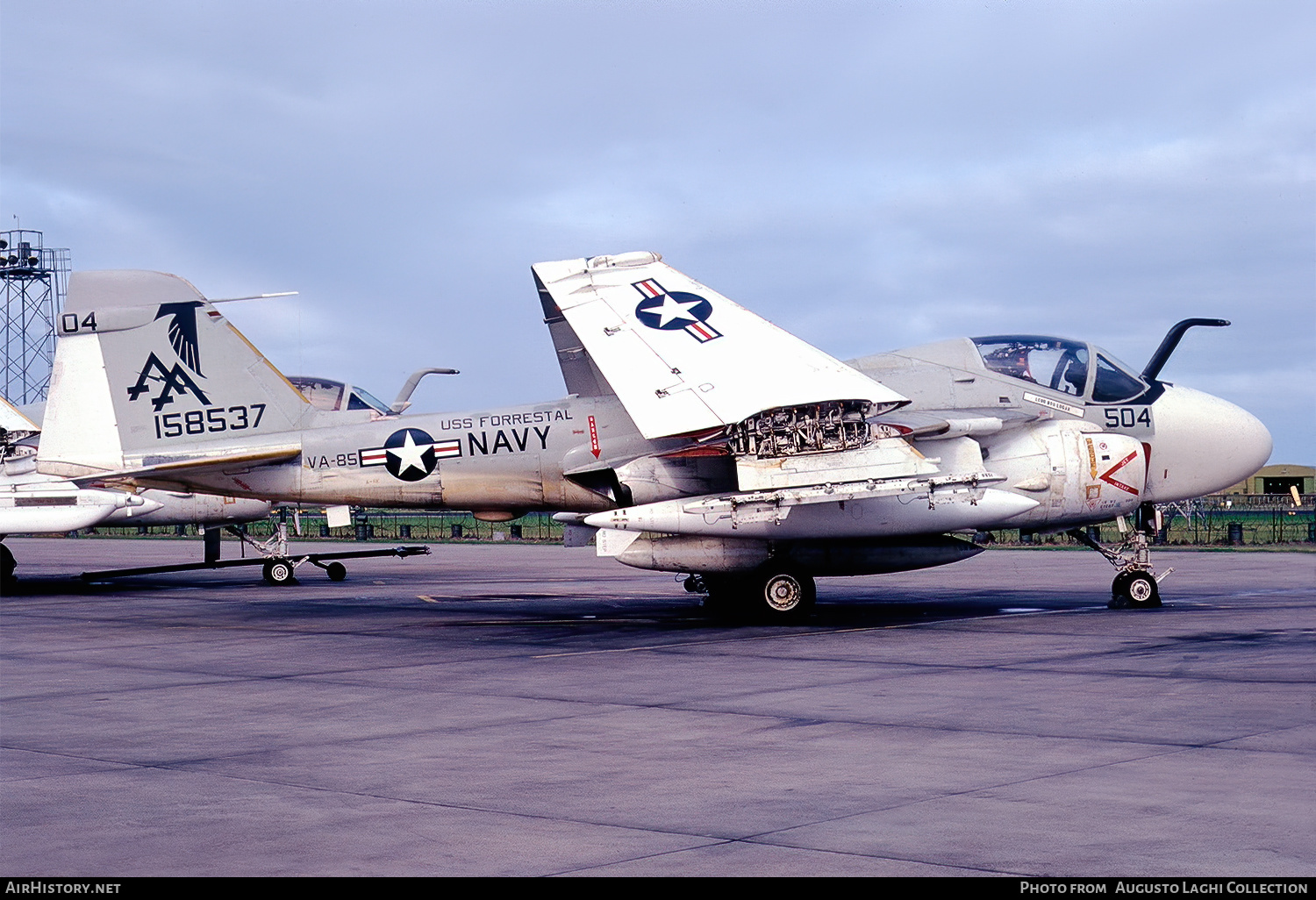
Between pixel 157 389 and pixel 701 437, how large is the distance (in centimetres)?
797

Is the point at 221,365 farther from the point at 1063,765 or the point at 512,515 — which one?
the point at 1063,765

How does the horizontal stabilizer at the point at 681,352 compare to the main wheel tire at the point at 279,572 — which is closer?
the horizontal stabilizer at the point at 681,352

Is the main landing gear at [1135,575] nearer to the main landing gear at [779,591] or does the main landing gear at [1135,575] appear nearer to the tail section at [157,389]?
the main landing gear at [779,591]

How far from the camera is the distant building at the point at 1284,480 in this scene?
263ft

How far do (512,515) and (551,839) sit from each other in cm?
1268

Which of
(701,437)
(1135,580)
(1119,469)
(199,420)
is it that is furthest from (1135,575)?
(199,420)

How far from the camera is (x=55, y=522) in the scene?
2508cm

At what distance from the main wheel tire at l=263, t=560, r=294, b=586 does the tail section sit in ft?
30.4

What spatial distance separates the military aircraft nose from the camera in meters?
18.2

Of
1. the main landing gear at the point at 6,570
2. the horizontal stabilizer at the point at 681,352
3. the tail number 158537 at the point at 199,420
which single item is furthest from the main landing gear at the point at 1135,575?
the main landing gear at the point at 6,570

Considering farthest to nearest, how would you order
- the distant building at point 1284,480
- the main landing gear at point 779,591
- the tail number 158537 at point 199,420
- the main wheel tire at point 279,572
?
the distant building at point 1284,480
the main wheel tire at point 279,572
the tail number 158537 at point 199,420
the main landing gear at point 779,591

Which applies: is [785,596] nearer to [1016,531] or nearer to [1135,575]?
[1135,575]

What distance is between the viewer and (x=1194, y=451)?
18312 millimetres

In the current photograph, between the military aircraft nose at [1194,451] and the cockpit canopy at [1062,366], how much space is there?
0.61m
